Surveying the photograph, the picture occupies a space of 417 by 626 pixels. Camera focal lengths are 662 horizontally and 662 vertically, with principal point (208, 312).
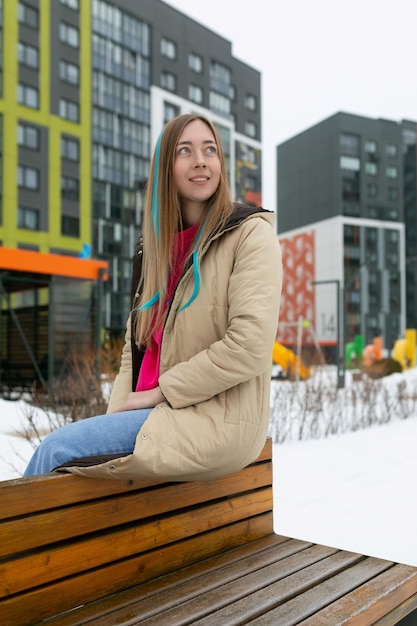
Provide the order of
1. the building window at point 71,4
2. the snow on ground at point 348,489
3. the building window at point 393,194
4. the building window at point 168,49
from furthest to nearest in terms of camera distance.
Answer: the building window at point 393,194 → the building window at point 168,49 → the building window at point 71,4 → the snow on ground at point 348,489

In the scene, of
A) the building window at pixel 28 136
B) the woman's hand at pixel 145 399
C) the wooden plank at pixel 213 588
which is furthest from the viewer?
the building window at pixel 28 136

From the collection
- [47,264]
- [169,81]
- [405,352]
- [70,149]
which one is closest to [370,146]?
[169,81]

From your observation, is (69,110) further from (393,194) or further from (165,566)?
(393,194)

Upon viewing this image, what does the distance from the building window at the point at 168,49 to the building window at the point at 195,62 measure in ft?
4.02

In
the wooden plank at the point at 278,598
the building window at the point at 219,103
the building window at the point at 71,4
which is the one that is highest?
the building window at the point at 71,4

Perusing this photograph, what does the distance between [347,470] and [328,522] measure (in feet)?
5.20

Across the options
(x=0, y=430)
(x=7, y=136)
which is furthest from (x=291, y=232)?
(x=0, y=430)

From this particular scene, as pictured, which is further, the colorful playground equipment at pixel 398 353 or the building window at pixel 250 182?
the building window at pixel 250 182

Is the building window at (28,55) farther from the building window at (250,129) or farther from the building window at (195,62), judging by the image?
the building window at (250,129)

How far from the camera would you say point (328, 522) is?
4.02m

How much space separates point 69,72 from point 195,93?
10.7m

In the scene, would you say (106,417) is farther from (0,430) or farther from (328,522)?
(0,430)

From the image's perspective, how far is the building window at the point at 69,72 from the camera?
34306mm

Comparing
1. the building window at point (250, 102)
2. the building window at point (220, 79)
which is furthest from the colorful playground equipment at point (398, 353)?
the building window at point (250, 102)
